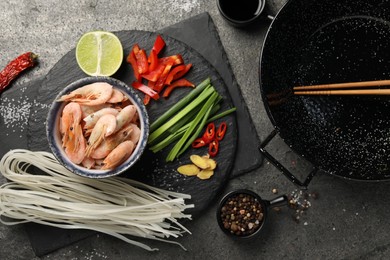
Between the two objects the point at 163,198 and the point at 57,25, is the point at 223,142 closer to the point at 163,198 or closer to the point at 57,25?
the point at 163,198

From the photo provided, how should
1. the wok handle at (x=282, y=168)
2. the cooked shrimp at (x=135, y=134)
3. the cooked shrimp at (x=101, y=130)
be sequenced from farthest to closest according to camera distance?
1. the wok handle at (x=282, y=168)
2. the cooked shrimp at (x=135, y=134)
3. the cooked shrimp at (x=101, y=130)

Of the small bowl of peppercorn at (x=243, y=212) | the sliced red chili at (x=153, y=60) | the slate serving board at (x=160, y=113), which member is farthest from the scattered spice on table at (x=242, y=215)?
the sliced red chili at (x=153, y=60)

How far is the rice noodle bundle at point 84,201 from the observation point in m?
2.49

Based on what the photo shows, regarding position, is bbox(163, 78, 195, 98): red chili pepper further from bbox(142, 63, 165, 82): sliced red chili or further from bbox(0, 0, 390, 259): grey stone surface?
bbox(0, 0, 390, 259): grey stone surface

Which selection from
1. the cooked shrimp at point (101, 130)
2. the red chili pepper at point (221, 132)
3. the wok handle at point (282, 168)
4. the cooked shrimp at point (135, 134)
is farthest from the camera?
the red chili pepper at point (221, 132)

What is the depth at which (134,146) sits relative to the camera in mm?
2316

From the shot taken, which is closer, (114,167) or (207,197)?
(114,167)

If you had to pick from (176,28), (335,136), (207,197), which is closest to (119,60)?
(176,28)

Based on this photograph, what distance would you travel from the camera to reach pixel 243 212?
2.46 m

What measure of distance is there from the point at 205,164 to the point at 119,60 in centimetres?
60

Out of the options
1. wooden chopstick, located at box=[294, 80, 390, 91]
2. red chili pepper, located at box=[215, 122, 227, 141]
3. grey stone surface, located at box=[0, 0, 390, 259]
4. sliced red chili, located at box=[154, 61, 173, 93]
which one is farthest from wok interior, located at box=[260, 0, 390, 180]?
sliced red chili, located at box=[154, 61, 173, 93]

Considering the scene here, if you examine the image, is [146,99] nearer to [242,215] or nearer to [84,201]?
[84,201]

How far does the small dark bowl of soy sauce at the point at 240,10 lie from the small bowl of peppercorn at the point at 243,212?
2.52 ft

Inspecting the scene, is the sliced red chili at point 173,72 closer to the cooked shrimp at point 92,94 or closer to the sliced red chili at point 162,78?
the sliced red chili at point 162,78
